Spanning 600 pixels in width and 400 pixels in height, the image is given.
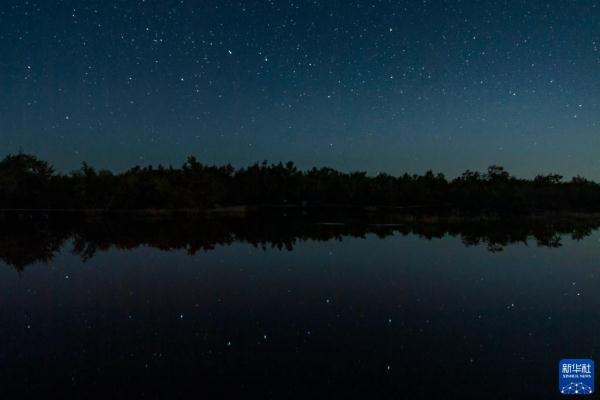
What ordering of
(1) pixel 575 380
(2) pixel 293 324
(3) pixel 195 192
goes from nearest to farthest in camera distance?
(1) pixel 575 380 < (2) pixel 293 324 < (3) pixel 195 192

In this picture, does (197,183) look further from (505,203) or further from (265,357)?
(265,357)

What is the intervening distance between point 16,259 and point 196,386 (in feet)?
47.5

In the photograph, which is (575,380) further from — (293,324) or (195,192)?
(195,192)

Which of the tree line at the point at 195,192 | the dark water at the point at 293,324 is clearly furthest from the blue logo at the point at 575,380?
the tree line at the point at 195,192

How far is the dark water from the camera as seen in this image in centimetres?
633

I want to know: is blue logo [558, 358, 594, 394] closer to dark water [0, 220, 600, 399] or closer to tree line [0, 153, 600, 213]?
dark water [0, 220, 600, 399]

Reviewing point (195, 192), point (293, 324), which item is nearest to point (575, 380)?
point (293, 324)

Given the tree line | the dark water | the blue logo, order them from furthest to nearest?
the tree line
the dark water
the blue logo

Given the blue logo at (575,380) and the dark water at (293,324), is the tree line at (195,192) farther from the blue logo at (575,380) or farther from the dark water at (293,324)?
the blue logo at (575,380)

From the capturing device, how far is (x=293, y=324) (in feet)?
30.0

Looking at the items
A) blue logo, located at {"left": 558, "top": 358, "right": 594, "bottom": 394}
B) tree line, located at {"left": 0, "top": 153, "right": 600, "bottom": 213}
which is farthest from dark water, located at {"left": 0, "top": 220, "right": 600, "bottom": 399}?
tree line, located at {"left": 0, "top": 153, "right": 600, "bottom": 213}

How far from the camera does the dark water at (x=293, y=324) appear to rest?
20.8ft

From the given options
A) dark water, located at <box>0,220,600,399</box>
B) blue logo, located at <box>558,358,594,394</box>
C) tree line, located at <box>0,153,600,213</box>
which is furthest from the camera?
tree line, located at <box>0,153,600,213</box>

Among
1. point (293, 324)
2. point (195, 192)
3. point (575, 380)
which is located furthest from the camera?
point (195, 192)
